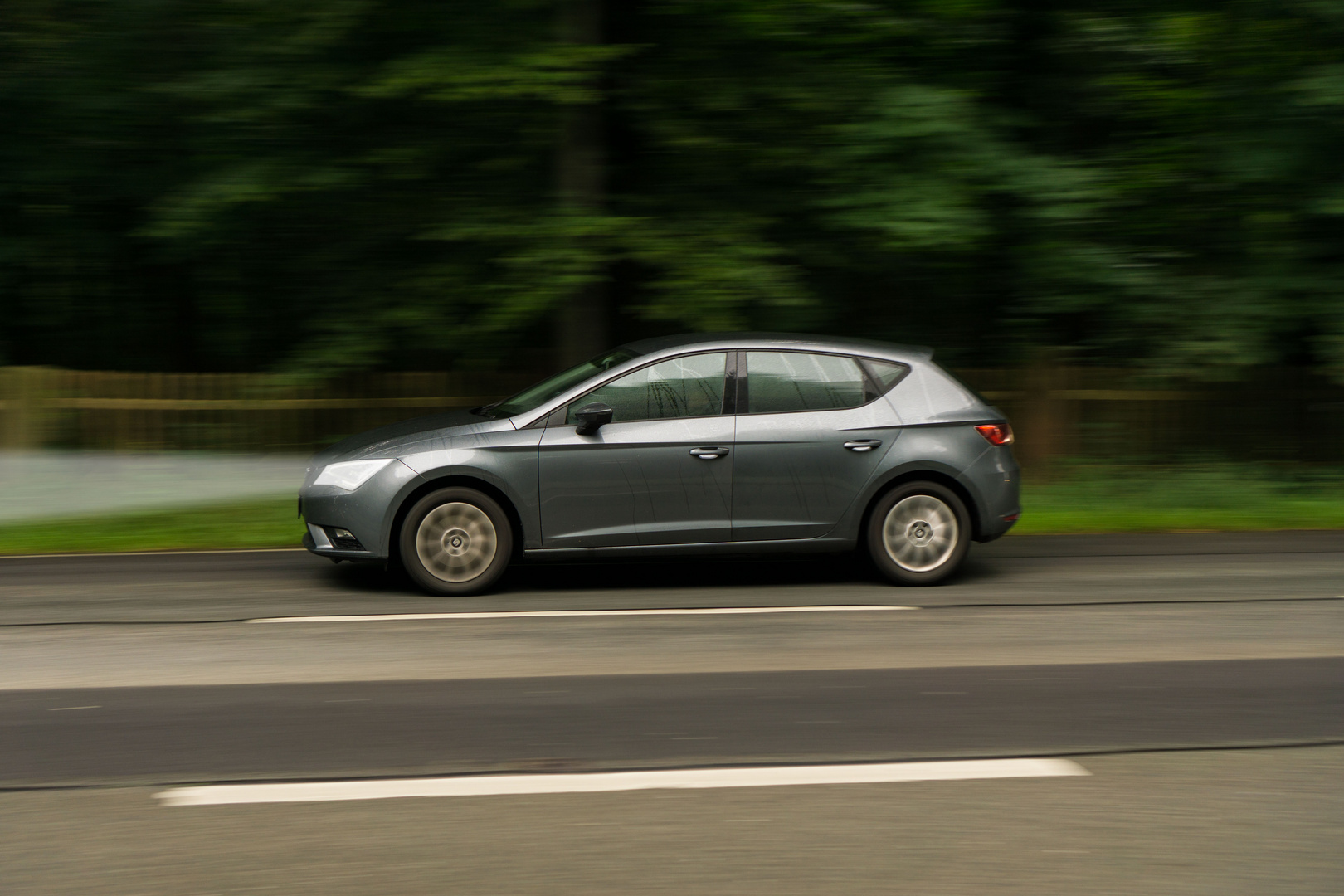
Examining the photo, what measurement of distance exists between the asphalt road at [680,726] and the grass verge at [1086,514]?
150 cm

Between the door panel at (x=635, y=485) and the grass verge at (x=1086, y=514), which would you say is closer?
the door panel at (x=635, y=485)

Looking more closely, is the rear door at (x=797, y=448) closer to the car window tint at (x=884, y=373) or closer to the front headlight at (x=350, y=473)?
the car window tint at (x=884, y=373)

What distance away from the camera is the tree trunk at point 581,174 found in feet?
38.8

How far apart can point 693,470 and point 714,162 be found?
5.12 meters

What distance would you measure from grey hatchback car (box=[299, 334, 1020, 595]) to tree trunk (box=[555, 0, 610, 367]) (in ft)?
13.2

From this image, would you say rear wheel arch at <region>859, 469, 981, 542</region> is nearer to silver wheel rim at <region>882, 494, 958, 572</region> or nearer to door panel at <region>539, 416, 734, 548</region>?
silver wheel rim at <region>882, 494, 958, 572</region>

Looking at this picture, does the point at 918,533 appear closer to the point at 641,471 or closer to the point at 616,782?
the point at 641,471

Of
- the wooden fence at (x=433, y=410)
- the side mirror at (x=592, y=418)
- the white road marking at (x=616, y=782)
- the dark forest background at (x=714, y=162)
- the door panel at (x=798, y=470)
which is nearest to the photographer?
the white road marking at (x=616, y=782)

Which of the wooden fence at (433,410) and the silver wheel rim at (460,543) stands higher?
the wooden fence at (433,410)

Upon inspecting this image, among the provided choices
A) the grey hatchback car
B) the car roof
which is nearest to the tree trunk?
the car roof

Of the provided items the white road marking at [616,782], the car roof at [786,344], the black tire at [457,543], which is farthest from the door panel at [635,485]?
the white road marking at [616,782]

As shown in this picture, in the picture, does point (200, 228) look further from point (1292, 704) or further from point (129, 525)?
point (1292, 704)

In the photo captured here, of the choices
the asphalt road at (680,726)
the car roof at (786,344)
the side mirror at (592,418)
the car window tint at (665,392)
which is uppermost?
the car roof at (786,344)

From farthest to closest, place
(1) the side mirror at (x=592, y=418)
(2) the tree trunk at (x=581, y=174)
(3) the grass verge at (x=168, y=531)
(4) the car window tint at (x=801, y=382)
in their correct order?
(2) the tree trunk at (x=581, y=174)
(3) the grass verge at (x=168, y=531)
(4) the car window tint at (x=801, y=382)
(1) the side mirror at (x=592, y=418)
